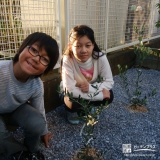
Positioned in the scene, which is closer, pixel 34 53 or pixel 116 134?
pixel 34 53

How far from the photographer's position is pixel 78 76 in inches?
79.5

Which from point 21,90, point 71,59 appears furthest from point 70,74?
point 21,90

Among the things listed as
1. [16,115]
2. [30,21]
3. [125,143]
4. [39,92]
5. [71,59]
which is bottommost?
[125,143]

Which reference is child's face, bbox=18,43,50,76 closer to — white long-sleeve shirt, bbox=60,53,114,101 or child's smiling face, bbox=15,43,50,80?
child's smiling face, bbox=15,43,50,80

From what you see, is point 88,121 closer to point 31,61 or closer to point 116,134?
point 31,61

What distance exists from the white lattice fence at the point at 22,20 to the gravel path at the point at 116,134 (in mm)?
973

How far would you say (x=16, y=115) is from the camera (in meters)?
1.56

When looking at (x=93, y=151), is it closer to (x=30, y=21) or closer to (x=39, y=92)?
(x=39, y=92)

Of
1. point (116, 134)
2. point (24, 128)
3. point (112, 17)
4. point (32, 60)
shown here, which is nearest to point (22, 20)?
point (32, 60)

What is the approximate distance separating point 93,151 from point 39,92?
2.43 feet

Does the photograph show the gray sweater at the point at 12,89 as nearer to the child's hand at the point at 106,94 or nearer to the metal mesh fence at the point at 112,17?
the child's hand at the point at 106,94

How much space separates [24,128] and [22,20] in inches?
45.2

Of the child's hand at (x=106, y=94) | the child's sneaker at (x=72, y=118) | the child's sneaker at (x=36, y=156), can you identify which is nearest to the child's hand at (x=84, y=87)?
the child's hand at (x=106, y=94)

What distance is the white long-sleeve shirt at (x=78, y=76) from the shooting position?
6.21 feet
